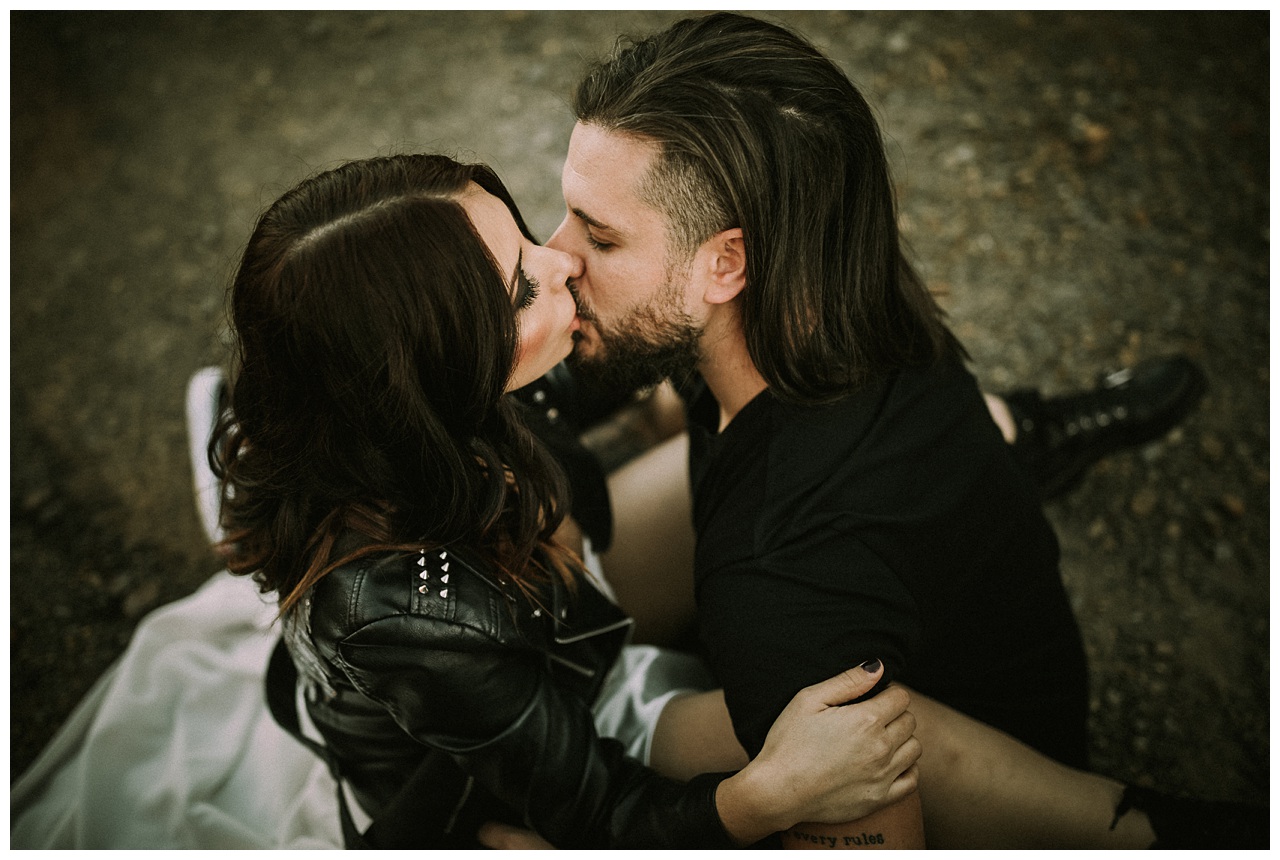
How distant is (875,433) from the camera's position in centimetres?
204

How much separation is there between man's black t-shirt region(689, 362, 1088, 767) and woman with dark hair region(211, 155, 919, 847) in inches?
4.9

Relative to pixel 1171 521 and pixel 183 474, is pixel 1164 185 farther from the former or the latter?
pixel 183 474

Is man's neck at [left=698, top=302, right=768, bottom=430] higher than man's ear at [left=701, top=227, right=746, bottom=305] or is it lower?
lower

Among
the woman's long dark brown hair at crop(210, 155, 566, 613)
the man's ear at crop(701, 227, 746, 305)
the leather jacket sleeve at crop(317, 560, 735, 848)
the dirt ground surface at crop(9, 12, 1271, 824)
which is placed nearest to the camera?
the woman's long dark brown hair at crop(210, 155, 566, 613)

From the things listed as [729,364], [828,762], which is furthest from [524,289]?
[828,762]

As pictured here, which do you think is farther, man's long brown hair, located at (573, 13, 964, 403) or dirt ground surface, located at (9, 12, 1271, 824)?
dirt ground surface, located at (9, 12, 1271, 824)

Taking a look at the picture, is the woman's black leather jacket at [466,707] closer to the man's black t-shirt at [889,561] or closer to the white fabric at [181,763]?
the man's black t-shirt at [889,561]

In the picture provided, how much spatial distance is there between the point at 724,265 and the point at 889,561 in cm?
83

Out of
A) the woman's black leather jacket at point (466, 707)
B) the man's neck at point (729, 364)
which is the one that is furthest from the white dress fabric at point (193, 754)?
the man's neck at point (729, 364)

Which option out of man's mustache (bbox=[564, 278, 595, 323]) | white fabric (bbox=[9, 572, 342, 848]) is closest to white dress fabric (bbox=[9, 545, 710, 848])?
white fabric (bbox=[9, 572, 342, 848])

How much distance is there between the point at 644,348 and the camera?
89.7 inches

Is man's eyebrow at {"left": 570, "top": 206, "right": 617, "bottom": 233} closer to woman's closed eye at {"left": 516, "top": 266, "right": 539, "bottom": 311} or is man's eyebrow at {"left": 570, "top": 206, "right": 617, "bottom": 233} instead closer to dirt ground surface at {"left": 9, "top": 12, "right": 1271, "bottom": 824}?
woman's closed eye at {"left": 516, "top": 266, "right": 539, "bottom": 311}

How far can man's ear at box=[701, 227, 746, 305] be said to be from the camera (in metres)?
2.10

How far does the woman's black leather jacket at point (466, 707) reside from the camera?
5.58 ft
